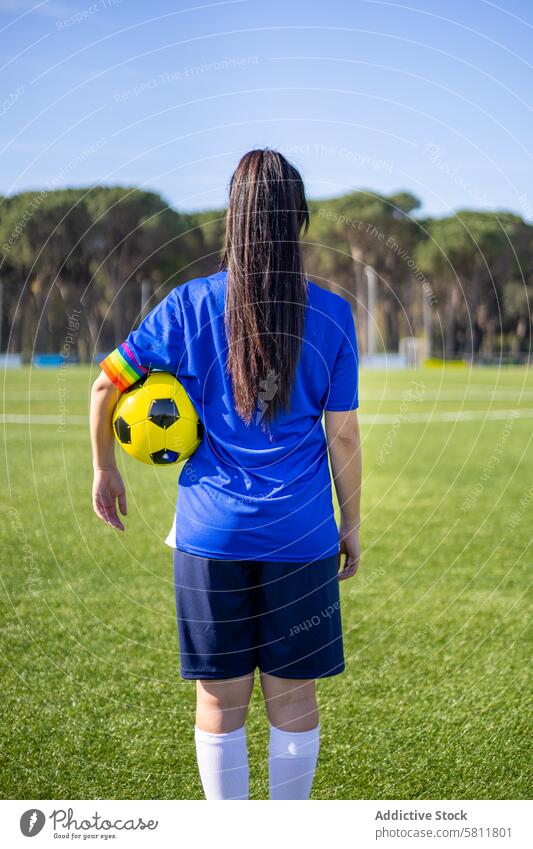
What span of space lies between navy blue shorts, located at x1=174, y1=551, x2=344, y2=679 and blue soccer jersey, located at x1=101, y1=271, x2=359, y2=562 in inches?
2.2

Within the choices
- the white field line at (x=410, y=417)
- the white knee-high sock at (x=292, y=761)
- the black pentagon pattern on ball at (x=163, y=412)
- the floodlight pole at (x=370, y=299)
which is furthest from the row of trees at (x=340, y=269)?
the white knee-high sock at (x=292, y=761)

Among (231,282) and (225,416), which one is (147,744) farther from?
(231,282)

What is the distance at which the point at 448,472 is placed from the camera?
12.1 m

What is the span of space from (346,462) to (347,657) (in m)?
2.51

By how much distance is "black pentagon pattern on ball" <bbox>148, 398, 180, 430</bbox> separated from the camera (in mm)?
2695

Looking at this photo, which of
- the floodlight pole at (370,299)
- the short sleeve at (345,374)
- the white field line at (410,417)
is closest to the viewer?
the short sleeve at (345,374)

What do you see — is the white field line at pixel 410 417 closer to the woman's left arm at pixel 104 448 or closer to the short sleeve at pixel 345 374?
the woman's left arm at pixel 104 448

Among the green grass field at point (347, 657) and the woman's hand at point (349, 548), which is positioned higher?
the woman's hand at point (349, 548)

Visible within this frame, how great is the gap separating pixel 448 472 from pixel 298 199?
32.2ft

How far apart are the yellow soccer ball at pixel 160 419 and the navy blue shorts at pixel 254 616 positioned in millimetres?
331

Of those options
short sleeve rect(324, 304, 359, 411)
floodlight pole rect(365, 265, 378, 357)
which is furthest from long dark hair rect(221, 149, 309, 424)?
floodlight pole rect(365, 265, 378, 357)

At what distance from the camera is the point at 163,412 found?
107 inches

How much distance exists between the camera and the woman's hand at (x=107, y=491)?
9.52 ft
